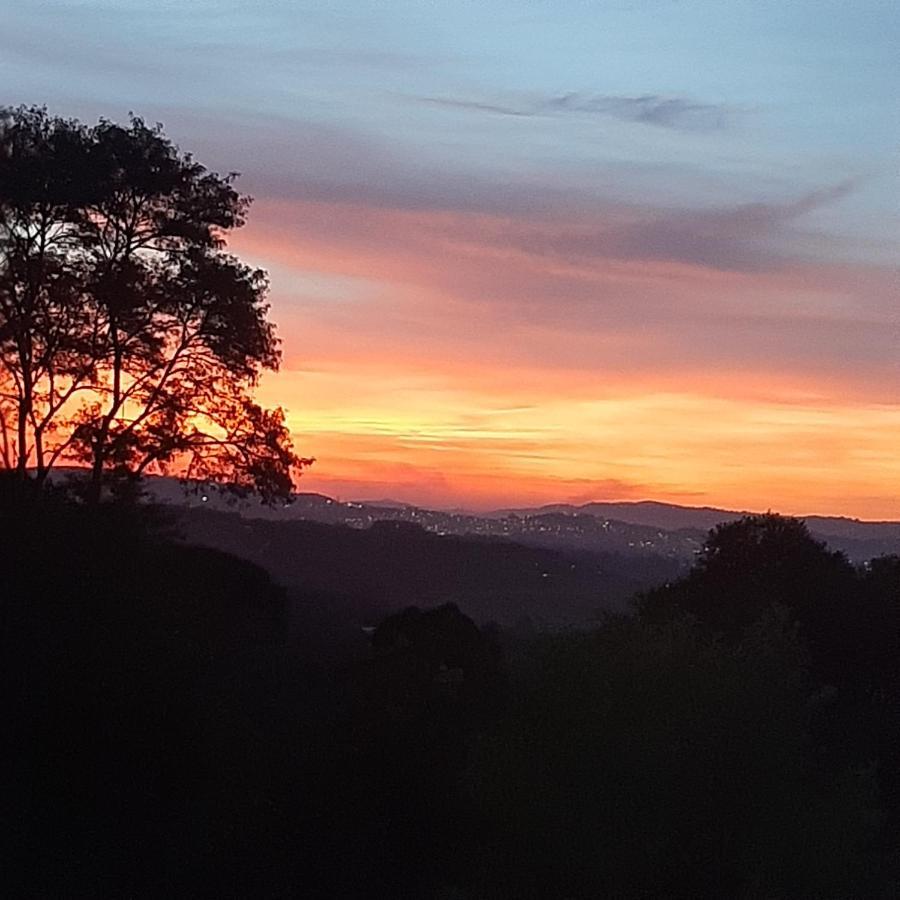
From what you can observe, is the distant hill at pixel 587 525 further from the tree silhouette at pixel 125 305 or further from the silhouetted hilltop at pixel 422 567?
the tree silhouette at pixel 125 305

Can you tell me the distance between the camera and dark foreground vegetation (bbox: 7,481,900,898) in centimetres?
2234

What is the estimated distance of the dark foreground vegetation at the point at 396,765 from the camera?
22.3 meters

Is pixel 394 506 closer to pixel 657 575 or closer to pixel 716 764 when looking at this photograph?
pixel 657 575

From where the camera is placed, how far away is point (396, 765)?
29.1m

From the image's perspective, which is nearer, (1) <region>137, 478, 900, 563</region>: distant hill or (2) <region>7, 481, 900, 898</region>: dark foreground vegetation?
(2) <region>7, 481, 900, 898</region>: dark foreground vegetation

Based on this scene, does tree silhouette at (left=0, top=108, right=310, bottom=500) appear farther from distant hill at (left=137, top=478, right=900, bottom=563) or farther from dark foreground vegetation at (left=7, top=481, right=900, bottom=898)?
distant hill at (left=137, top=478, right=900, bottom=563)

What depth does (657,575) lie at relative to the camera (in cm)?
10706

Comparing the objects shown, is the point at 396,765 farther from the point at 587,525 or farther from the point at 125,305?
the point at 587,525

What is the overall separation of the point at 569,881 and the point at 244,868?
5.46 meters

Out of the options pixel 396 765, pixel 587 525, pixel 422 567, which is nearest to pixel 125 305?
pixel 396 765

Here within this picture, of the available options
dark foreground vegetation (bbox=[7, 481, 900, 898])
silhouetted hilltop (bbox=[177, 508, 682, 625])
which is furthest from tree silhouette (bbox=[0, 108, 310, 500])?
silhouetted hilltop (bbox=[177, 508, 682, 625])

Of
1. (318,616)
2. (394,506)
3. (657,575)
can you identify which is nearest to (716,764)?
(318,616)

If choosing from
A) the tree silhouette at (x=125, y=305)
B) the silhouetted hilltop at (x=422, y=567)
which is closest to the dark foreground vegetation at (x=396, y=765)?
the tree silhouette at (x=125, y=305)

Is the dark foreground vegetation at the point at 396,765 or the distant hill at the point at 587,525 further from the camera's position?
the distant hill at the point at 587,525
